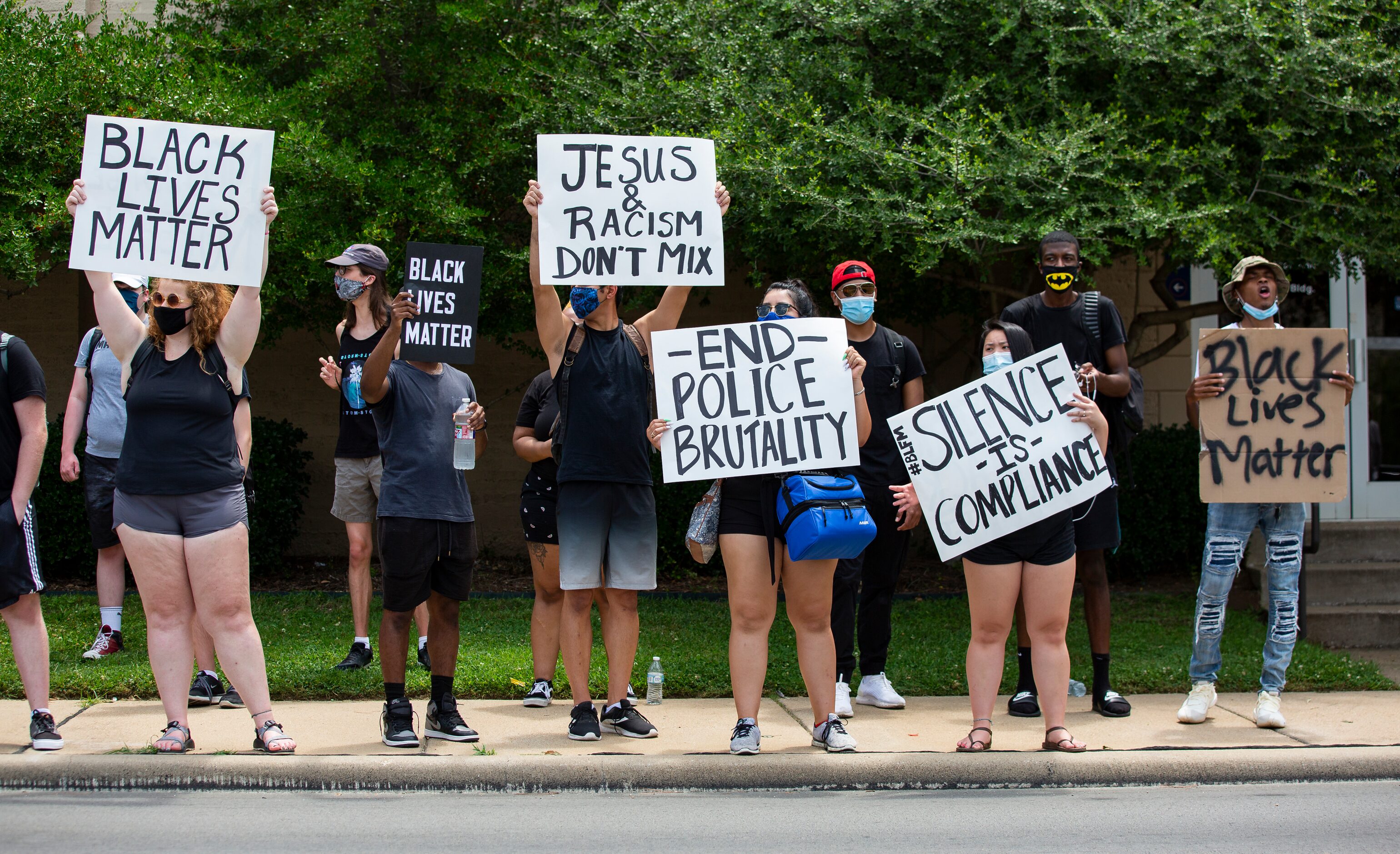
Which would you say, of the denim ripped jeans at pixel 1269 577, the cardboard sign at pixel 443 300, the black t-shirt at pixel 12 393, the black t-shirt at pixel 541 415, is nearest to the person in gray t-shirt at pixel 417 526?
the cardboard sign at pixel 443 300

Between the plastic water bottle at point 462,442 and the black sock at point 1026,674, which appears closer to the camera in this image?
the plastic water bottle at point 462,442

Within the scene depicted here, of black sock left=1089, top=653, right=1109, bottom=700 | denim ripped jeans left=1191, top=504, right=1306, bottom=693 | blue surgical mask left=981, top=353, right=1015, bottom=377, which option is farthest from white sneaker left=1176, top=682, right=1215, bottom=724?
blue surgical mask left=981, top=353, right=1015, bottom=377

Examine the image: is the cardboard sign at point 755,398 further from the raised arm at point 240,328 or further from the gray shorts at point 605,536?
the raised arm at point 240,328

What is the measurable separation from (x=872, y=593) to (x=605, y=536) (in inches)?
68.4

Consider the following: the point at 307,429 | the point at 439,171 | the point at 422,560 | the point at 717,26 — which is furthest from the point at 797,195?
the point at 307,429

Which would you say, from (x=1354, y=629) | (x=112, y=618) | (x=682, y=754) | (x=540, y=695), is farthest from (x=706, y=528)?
(x=1354, y=629)

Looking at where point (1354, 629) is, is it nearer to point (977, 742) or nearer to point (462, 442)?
point (977, 742)

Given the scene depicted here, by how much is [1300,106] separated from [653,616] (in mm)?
5470

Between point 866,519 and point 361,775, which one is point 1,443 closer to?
point 361,775

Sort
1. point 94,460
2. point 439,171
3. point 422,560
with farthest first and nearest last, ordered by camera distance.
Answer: point 439,171 < point 94,460 < point 422,560

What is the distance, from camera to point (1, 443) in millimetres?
5504

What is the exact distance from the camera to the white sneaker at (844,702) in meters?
6.17

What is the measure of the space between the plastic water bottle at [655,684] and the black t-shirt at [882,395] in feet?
4.72

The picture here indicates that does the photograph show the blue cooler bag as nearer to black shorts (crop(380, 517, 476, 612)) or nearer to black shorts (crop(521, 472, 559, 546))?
black shorts (crop(521, 472, 559, 546))
